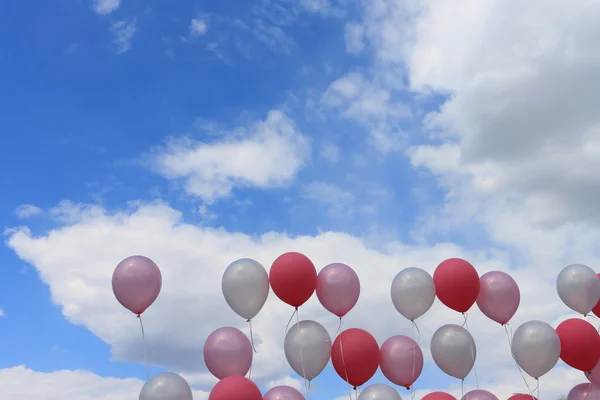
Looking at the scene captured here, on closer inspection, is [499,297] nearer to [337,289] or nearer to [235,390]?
[337,289]

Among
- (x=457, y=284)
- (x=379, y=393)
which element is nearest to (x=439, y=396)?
(x=379, y=393)

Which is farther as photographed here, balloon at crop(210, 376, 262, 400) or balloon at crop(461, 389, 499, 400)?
balloon at crop(461, 389, 499, 400)

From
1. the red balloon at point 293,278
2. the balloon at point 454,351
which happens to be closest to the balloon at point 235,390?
the red balloon at point 293,278

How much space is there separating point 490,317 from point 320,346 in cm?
254

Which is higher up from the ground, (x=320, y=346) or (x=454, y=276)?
(x=454, y=276)

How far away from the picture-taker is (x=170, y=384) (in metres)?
6.69

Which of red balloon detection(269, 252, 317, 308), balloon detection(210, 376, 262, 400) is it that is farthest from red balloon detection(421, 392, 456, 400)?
balloon detection(210, 376, 262, 400)

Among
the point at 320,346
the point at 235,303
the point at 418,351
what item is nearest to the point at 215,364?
the point at 235,303

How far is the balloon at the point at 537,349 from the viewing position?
7.91 m

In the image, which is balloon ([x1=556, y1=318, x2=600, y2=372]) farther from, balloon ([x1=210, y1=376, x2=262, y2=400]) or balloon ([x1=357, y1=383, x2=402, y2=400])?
balloon ([x1=210, y1=376, x2=262, y2=400])

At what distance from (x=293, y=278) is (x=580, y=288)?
157 inches

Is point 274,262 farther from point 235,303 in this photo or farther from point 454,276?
point 454,276

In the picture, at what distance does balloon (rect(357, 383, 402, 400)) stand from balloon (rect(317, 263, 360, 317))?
1.01 m

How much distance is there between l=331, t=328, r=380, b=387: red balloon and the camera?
300 inches
